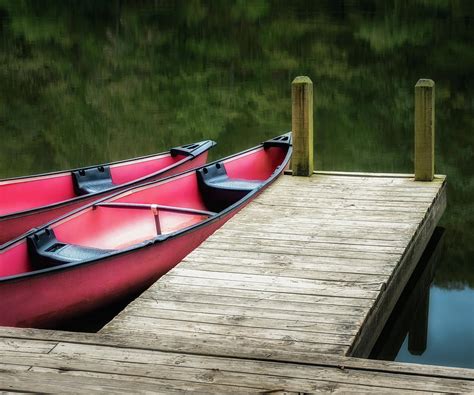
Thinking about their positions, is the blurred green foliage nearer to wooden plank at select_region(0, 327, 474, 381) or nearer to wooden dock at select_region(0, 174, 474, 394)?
wooden dock at select_region(0, 174, 474, 394)

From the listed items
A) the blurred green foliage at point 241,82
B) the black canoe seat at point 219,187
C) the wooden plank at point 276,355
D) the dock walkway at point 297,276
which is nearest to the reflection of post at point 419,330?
the dock walkway at point 297,276

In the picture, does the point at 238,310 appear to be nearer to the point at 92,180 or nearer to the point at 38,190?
the point at 38,190

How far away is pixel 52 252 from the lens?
643 cm

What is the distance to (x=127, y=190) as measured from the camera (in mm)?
7836

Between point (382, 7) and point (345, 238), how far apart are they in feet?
97.4

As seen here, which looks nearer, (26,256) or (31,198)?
(26,256)

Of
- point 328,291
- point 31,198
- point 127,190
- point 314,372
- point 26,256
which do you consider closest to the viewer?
point 314,372

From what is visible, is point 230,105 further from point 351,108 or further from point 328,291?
point 328,291

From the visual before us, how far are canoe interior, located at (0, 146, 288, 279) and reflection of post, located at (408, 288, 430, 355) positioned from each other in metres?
1.76

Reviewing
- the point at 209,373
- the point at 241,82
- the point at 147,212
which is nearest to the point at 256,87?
the point at 241,82

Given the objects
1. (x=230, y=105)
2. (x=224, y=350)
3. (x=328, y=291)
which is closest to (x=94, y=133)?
(x=230, y=105)

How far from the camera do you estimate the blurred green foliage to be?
49.8 feet

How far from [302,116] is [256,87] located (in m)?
12.9

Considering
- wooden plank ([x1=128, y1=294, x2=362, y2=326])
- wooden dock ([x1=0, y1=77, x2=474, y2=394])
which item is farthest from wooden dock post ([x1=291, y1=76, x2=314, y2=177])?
wooden plank ([x1=128, y1=294, x2=362, y2=326])
